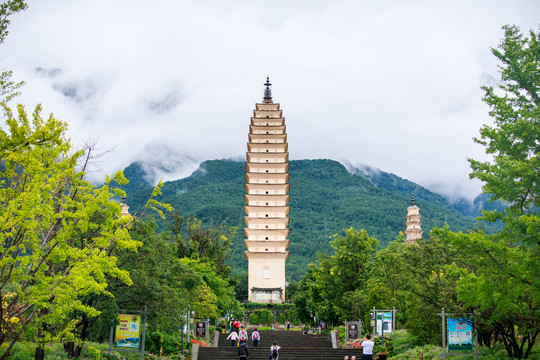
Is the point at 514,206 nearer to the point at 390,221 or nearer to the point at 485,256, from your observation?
the point at 485,256

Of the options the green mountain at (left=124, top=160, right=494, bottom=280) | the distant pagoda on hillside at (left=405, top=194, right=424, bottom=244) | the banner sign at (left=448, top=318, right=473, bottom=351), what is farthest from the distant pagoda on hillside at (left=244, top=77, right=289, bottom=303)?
the banner sign at (left=448, top=318, right=473, bottom=351)

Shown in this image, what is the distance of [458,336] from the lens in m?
16.6

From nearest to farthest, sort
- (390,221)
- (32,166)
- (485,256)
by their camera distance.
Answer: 1. (32,166)
2. (485,256)
3. (390,221)

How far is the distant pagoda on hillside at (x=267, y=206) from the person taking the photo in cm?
5994

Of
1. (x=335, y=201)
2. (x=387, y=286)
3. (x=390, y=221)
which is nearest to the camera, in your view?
(x=387, y=286)

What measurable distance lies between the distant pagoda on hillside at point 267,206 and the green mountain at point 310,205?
92.5 feet

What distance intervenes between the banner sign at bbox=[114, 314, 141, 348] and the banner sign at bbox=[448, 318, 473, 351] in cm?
897

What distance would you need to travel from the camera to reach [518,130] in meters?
14.1

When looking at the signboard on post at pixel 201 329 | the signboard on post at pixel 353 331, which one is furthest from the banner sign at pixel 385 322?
the signboard on post at pixel 201 329

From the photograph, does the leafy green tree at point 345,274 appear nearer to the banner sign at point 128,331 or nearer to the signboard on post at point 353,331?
the signboard on post at point 353,331

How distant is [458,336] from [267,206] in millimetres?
45851

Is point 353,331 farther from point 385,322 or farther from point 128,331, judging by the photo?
point 128,331

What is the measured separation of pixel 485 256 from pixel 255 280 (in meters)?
47.7

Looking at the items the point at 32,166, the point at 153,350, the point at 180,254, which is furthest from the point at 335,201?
the point at 32,166
